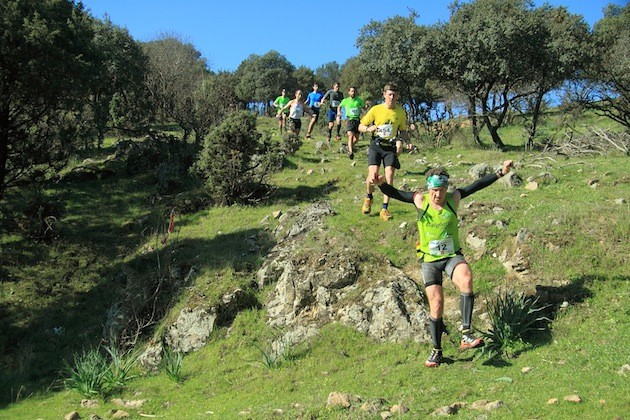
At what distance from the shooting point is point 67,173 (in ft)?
54.3

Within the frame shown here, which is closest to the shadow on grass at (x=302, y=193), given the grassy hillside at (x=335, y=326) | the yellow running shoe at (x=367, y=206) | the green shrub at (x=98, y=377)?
the grassy hillside at (x=335, y=326)

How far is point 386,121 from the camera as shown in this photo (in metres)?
8.83

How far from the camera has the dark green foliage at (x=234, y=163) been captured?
1309cm

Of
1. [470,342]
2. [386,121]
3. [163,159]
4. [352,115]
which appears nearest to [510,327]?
[470,342]

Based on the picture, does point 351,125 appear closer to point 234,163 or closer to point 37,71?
point 234,163

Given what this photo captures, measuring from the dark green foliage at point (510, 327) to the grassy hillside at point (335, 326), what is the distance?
17 cm

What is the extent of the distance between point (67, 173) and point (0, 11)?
5644 mm

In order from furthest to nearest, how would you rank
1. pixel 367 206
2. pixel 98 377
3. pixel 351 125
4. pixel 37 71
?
pixel 351 125 → pixel 37 71 → pixel 367 206 → pixel 98 377

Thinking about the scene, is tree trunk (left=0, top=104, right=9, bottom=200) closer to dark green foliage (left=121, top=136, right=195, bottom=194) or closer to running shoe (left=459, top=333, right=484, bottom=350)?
dark green foliage (left=121, top=136, right=195, bottom=194)

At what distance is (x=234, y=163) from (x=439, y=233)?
26.2 feet

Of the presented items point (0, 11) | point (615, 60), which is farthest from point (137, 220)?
point (615, 60)

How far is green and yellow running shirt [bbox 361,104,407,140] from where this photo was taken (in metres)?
8.83

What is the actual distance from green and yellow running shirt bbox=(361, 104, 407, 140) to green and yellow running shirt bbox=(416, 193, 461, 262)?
10.3 ft

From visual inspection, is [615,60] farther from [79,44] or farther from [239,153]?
[79,44]
